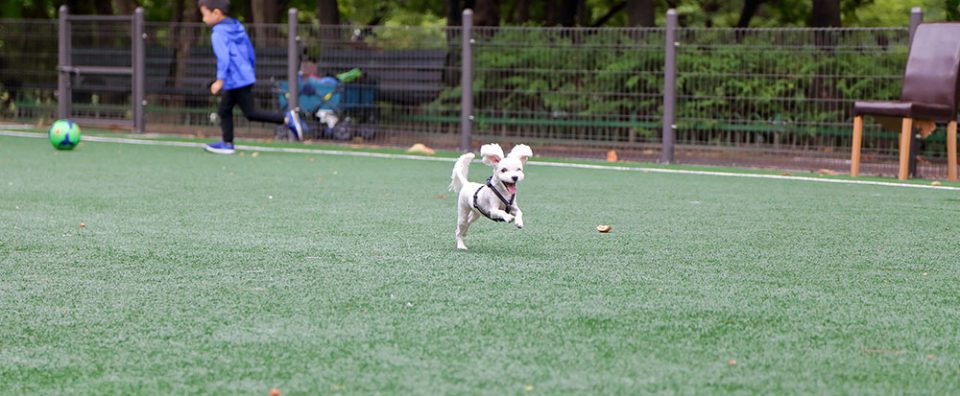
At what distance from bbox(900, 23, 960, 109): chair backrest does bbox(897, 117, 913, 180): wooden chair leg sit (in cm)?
25

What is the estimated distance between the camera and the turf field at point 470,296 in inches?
174

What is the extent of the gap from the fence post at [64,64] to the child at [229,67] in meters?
5.66

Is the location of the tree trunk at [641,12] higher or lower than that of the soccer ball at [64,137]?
higher

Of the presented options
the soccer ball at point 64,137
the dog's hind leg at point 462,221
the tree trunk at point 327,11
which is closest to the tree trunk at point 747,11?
the tree trunk at point 327,11

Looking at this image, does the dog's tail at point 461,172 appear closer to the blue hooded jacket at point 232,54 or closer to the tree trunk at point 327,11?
the blue hooded jacket at point 232,54

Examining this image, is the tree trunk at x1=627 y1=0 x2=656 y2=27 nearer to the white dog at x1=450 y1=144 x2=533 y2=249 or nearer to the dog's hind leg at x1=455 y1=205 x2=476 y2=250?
the dog's hind leg at x1=455 y1=205 x2=476 y2=250

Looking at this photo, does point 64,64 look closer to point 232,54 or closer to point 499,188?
point 232,54

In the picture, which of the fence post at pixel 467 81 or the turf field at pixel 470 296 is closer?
the turf field at pixel 470 296

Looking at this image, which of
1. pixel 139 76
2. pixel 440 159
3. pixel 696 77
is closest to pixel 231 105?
pixel 440 159

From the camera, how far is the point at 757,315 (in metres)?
5.45

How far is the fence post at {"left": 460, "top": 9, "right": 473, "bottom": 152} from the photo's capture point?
1731 cm

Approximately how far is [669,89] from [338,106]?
4.70m

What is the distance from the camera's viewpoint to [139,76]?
66.4 ft

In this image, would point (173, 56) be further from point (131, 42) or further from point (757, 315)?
point (757, 315)
